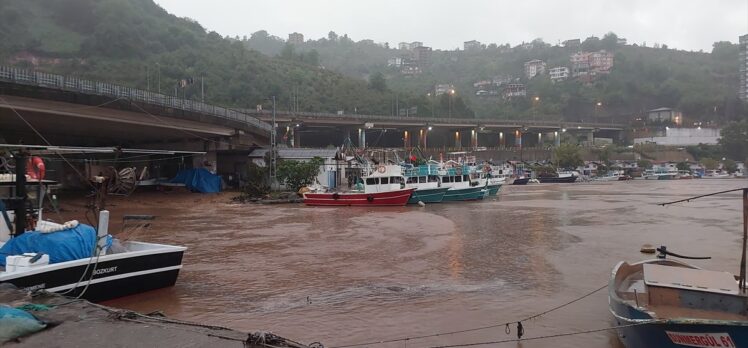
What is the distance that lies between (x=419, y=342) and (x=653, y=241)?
16451 mm

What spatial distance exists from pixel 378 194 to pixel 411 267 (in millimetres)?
20855

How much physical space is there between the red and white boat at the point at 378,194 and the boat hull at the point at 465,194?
5341mm

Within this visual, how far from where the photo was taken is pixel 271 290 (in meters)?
13.5

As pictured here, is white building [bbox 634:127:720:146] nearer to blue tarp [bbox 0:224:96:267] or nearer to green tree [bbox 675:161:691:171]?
green tree [bbox 675:161:691:171]

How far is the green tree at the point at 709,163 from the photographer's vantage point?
10256 cm

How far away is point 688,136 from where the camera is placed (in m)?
123

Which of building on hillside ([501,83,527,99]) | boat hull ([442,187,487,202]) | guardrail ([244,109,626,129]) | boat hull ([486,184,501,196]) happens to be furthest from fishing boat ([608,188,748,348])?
building on hillside ([501,83,527,99])

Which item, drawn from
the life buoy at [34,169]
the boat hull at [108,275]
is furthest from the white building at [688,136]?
the life buoy at [34,169]

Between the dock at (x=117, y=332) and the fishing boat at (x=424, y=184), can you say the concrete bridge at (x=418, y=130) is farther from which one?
the dock at (x=117, y=332)

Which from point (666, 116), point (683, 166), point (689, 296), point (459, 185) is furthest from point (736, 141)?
point (689, 296)

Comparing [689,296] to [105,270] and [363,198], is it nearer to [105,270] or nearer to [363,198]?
[105,270]

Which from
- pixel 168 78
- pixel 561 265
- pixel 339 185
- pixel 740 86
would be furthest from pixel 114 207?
pixel 740 86

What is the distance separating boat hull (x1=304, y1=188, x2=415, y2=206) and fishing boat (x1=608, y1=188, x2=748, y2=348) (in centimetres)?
2775

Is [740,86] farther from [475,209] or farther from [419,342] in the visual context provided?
[419,342]
